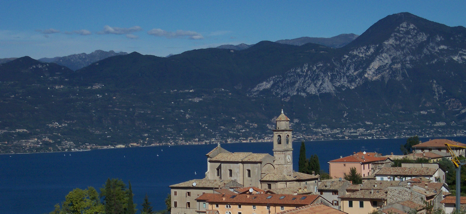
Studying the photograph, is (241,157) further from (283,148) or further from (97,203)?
(97,203)

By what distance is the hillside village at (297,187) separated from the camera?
48.3 m

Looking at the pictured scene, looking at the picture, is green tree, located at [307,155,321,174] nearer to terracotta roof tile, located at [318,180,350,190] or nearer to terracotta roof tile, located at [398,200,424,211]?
terracotta roof tile, located at [318,180,350,190]

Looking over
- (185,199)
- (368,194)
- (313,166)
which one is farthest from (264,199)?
(313,166)

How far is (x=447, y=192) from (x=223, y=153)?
66.0 ft

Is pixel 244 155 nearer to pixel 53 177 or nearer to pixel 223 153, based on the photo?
pixel 223 153

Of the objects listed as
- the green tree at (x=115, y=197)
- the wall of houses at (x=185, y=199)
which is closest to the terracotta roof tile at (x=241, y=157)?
the wall of houses at (x=185, y=199)

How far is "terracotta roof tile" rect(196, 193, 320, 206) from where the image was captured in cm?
4828

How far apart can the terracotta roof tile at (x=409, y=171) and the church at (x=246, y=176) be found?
7494 millimetres

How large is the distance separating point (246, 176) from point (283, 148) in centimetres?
457

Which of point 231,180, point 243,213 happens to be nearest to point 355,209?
Result: point 243,213

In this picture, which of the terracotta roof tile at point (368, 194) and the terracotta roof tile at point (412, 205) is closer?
the terracotta roof tile at point (412, 205)

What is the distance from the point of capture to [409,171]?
6538 centimetres

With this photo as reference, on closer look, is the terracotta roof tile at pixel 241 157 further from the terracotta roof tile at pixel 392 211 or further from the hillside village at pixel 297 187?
the terracotta roof tile at pixel 392 211

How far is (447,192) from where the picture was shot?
2156 inches
